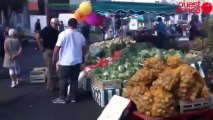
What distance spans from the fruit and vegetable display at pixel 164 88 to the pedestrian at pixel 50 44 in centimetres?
419

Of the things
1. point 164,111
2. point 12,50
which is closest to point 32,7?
point 12,50

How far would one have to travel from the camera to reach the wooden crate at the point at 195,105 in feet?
19.2

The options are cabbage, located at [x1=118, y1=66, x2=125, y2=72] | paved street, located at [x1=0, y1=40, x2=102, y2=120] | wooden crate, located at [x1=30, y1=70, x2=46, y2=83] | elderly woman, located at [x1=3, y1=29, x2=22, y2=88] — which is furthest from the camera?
wooden crate, located at [x1=30, y1=70, x2=46, y2=83]

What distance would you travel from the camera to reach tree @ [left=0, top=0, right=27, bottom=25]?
131 ft

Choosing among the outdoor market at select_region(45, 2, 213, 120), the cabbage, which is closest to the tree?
the outdoor market at select_region(45, 2, 213, 120)

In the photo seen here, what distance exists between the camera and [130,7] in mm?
14414

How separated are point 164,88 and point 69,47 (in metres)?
3.42

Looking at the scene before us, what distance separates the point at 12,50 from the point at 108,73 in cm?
327

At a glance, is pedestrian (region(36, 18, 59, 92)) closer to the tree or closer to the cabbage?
the cabbage

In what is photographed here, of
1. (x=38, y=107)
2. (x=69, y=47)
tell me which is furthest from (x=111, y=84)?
(x=38, y=107)

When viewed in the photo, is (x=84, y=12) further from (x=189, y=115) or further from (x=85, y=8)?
(x=189, y=115)

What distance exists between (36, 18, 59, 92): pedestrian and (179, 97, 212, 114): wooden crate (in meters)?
4.98

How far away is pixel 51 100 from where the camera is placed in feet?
31.7

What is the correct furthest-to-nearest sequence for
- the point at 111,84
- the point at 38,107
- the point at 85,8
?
1. the point at 85,8
2. the point at 38,107
3. the point at 111,84
